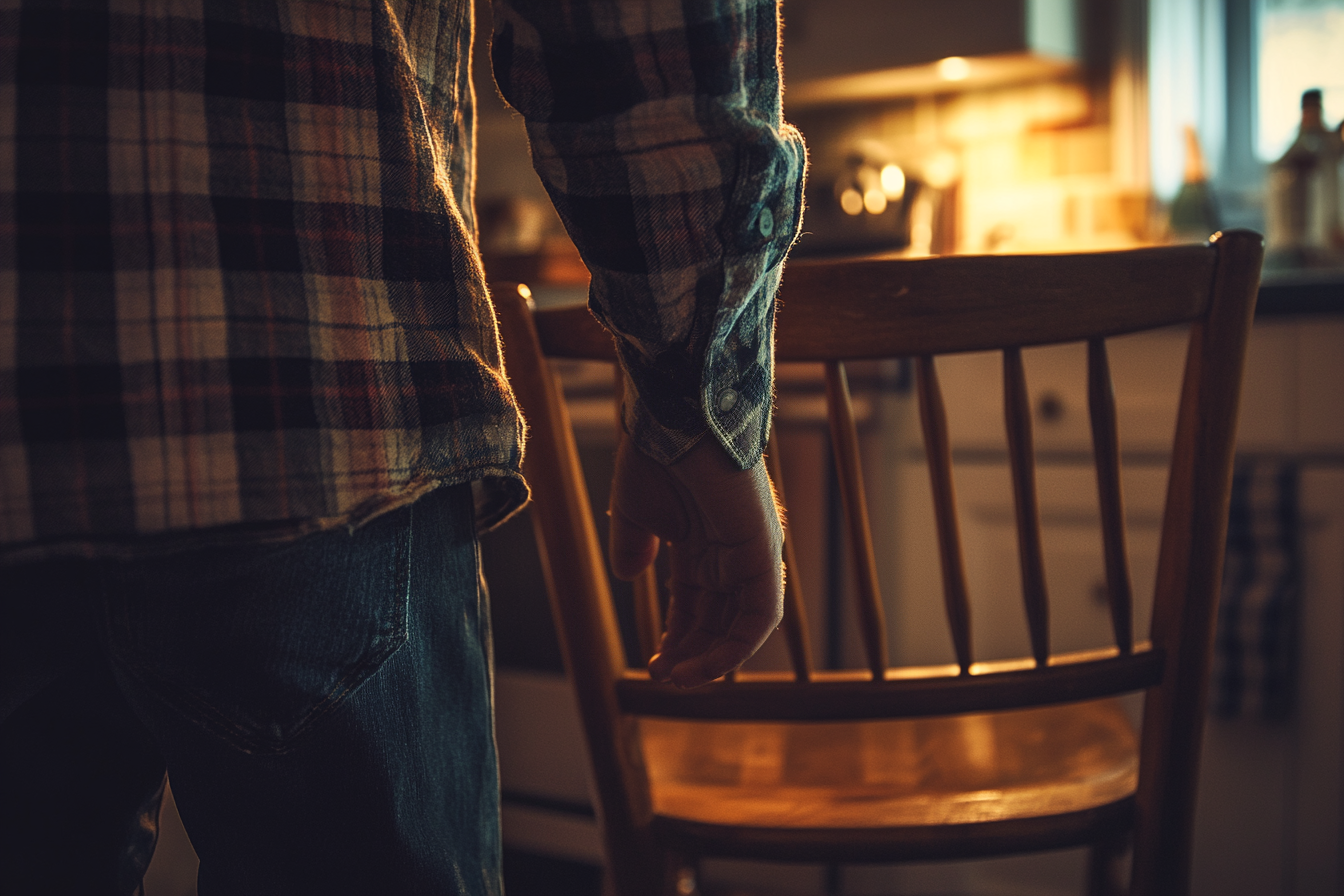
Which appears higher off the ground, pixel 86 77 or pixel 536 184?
pixel 536 184

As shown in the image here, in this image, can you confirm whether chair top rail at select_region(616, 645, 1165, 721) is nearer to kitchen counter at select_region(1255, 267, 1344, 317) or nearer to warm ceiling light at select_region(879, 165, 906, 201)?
kitchen counter at select_region(1255, 267, 1344, 317)

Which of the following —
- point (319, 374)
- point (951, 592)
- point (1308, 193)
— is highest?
point (1308, 193)

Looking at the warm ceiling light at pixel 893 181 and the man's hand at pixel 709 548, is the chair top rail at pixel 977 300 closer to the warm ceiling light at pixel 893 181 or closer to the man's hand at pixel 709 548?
the man's hand at pixel 709 548

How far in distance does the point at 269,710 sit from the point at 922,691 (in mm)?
387

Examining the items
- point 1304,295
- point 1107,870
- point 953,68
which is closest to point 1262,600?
point 1304,295

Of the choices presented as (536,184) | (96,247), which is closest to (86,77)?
(96,247)

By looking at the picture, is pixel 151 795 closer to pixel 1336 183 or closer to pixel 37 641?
pixel 37 641

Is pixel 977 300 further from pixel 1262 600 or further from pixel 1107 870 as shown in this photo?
pixel 1262 600

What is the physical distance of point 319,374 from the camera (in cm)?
35

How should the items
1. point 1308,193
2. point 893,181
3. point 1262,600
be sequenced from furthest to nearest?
1. point 893,181
2. point 1308,193
3. point 1262,600

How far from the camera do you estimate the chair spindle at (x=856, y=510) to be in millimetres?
581

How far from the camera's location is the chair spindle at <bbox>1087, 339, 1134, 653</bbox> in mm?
575

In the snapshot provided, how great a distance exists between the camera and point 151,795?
470mm

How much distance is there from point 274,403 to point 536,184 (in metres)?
2.78
